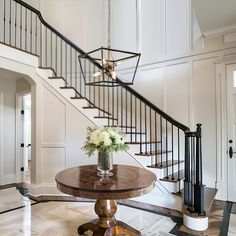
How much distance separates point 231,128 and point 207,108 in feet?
1.79

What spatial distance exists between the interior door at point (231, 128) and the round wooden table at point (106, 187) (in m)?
2.14

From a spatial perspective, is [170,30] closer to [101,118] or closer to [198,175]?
[101,118]

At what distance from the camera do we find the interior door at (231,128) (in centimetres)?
383

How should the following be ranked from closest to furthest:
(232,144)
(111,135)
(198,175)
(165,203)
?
1. (111,135)
2. (198,175)
3. (165,203)
4. (232,144)

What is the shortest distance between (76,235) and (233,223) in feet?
6.98

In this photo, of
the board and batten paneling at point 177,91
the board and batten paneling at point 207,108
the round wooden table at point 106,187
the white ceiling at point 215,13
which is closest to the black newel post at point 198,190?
the round wooden table at point 106,187

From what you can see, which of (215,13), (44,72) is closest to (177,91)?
(215,13)

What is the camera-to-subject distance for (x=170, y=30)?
15.0ft

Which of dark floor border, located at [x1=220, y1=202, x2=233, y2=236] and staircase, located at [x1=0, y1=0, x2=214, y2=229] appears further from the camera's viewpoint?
staircase, located at [x1=0, y1=0, x2=214, y2=229]

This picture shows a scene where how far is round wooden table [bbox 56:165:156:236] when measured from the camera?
188cm

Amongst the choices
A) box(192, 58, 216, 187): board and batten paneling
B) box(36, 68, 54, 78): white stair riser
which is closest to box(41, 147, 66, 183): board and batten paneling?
box(36, 68, 54, 78): white stair riser

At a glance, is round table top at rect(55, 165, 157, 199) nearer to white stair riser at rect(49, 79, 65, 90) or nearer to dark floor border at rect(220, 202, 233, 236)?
dark floor border at rect(220, 202, 233, 236)

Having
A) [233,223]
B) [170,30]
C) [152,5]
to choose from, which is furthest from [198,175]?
[152,5]

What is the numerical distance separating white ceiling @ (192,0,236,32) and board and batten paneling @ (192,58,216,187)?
0.62 meters
